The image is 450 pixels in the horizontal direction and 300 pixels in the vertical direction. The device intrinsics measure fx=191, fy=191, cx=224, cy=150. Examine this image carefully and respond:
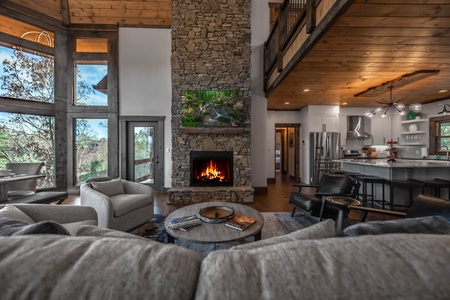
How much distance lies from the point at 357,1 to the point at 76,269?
264 centimetres

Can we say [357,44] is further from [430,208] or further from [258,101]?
[258,101]

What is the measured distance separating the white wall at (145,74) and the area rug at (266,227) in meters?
2.40

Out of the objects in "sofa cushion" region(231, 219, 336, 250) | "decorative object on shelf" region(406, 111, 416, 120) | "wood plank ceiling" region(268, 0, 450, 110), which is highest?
"wood plank ceiling" region(268, 0, 450, 110)

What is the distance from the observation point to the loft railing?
2.42 meters

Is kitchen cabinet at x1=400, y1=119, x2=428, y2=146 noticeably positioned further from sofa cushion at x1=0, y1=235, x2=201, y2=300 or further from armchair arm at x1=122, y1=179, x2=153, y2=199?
sofa cushion at x1=0, y1=235, x2=201, y2=300

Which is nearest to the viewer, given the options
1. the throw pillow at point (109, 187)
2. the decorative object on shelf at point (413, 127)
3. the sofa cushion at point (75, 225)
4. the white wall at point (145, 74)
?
the sofa cushion at point (75, 225)

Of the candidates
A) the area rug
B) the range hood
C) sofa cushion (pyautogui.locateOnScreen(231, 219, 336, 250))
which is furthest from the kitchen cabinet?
sofa cushion (pyautogui.locateOnScreen(231, 219, 336, 250))

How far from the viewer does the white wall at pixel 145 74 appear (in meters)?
5.23

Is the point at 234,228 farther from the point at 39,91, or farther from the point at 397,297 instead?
the point at 39,91

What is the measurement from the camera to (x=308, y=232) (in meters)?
0.92

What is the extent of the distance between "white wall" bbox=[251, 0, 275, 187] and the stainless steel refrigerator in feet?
6.19

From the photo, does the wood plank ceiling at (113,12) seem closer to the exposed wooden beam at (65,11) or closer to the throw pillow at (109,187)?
the exposed wooden beam at (65,11)

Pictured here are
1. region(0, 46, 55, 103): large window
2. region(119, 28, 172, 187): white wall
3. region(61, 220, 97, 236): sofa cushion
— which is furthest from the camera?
region(119, 28, 172, 187): white wall

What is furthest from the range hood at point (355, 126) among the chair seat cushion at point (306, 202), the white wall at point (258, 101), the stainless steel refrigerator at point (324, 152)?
the chair seat cushion at point (306, 202)
